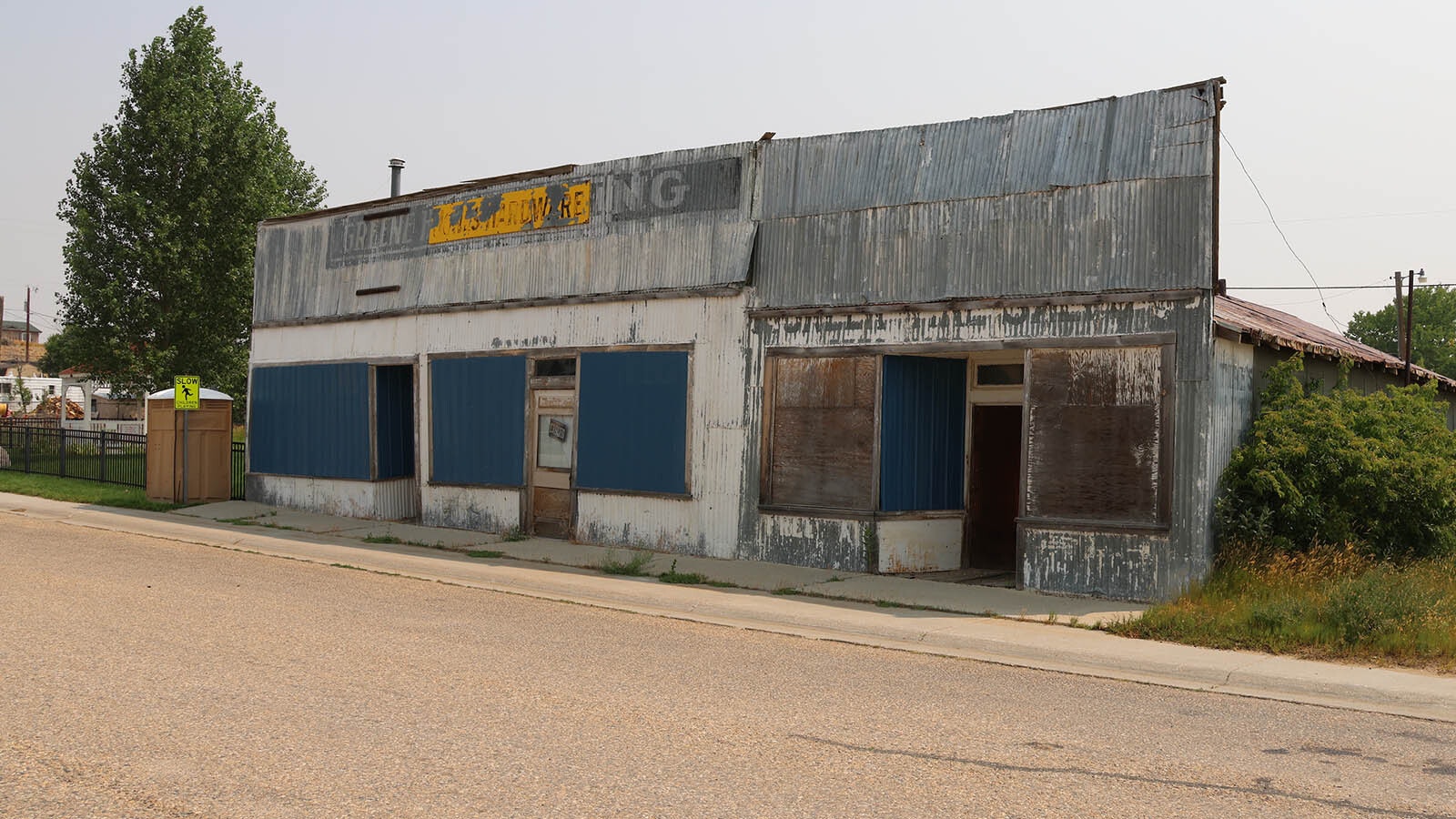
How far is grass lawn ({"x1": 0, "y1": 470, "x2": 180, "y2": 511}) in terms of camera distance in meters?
23.3

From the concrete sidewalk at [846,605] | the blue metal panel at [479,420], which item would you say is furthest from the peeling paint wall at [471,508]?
the concrete sidewalk at [846,605]

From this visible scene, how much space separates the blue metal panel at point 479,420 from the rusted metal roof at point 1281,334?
33.5ft

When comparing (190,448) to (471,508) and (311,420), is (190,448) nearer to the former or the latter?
(311,420)

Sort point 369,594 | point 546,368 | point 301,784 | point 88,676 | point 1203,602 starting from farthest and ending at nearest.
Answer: point 546,368
point 369,594
point 1203,602
point 88,676
point 301,784

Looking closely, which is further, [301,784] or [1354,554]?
[1354,554]

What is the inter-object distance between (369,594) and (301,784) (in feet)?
23.6

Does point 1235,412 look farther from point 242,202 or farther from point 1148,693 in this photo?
point 242,202

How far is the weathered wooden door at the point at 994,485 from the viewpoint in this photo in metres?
16.2

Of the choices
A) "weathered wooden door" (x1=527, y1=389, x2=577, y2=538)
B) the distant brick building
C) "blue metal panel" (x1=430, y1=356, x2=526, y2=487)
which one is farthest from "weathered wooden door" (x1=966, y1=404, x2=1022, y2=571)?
the distant brick building

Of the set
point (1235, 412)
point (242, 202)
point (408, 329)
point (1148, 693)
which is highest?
point (242, 202)

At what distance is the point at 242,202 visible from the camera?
121 feet

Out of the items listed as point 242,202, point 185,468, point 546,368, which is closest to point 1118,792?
point 546,368

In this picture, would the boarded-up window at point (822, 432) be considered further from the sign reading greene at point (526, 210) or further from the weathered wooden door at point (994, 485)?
the sign reading greene at point (526, 210)

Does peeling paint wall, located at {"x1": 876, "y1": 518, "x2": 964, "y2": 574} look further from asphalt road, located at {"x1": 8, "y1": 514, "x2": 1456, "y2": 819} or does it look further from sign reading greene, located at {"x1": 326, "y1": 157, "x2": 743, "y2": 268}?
sign reading greene, located at {"x1": 326, "y1": 157, "x2": 743, "y2": 268}
